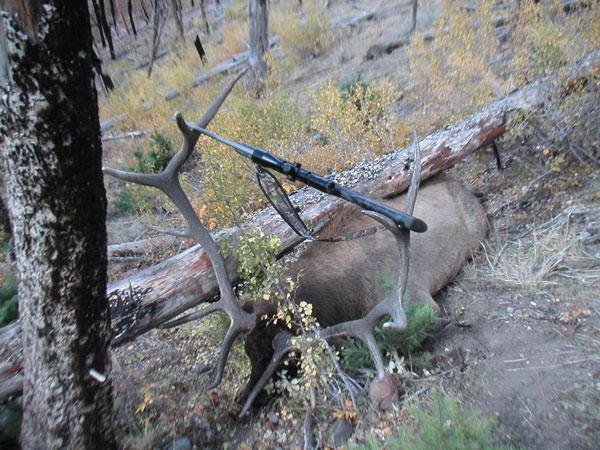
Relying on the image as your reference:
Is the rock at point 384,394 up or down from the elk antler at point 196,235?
down

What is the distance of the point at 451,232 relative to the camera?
5.17 meters

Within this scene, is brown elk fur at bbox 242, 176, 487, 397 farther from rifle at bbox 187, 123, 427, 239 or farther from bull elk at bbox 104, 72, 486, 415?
rifle at bbox 187, 123, 427, 239

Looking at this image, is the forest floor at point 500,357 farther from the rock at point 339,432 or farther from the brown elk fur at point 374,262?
the brown elk fur at point 374,262

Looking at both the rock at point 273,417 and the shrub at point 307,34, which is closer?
the rock at point 273,417

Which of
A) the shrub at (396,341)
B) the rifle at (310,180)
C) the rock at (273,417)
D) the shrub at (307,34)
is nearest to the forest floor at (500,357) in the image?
the rock at (273,417)

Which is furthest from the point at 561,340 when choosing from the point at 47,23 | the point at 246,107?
the point at 246,107

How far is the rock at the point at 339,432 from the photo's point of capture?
3.05 m

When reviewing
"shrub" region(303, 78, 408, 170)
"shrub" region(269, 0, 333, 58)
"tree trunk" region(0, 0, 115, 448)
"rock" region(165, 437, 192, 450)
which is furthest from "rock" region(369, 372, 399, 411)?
"shrub" region(269, 0, 333, 58)

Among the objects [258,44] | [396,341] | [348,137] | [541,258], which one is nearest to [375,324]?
[396,341]

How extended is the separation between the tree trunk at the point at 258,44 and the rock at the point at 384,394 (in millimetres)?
9714

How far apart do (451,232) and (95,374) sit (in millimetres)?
4203

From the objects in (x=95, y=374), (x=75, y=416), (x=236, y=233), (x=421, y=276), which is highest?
(x=236, y=233)

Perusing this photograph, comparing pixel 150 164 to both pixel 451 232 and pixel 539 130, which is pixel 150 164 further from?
pixel 539 130

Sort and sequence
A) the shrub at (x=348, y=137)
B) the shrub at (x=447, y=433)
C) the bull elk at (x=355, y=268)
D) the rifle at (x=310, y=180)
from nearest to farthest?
the shrub at (x=447, y=433), the rifle at (x=310, y=180), the bull elk at (x=355, y=268), the shrub at (x=348, y=137)
